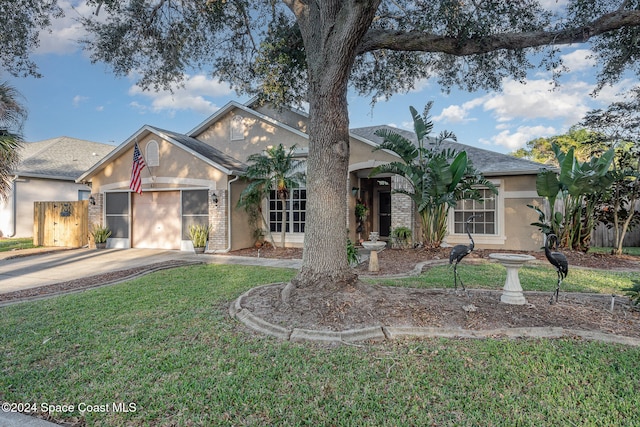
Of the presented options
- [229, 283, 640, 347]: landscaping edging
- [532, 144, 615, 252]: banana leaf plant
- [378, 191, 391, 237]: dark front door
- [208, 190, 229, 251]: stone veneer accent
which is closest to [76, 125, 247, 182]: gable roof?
[208, 190, 229, 251]: stone veneer accent

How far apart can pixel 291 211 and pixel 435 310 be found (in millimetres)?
9956

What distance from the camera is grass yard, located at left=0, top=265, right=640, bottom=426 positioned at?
2.73 metres

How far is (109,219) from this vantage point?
14719 mm

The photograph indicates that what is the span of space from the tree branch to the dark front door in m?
10.9

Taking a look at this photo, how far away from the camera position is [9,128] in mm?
12141

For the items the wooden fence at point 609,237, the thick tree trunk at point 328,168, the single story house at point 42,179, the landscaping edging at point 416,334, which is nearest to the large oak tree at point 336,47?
the thick tree trunk at point 328,168

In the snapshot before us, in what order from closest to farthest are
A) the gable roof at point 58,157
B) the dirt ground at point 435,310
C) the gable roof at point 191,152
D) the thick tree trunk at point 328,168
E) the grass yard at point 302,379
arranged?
the grass yard at point 302,379 → the dirt ground at point 435,310 → the thick tree trunk at point 328,168 → the gable roof at point 191,152 → the gable roof at point 58,157

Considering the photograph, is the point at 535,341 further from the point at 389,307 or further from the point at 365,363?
the point at 365,363

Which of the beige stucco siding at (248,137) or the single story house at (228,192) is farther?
the beige stucco siding at (248,137)

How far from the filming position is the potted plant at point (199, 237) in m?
12.6

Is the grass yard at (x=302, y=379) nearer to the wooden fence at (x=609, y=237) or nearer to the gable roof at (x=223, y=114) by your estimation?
the gable roof at (x=223, y=114)

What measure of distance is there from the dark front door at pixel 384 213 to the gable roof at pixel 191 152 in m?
6.89

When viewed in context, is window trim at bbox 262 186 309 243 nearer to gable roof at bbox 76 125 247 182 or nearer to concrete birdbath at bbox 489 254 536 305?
gable roof at bbox 76 125 247 182

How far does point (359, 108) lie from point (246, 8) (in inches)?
168
